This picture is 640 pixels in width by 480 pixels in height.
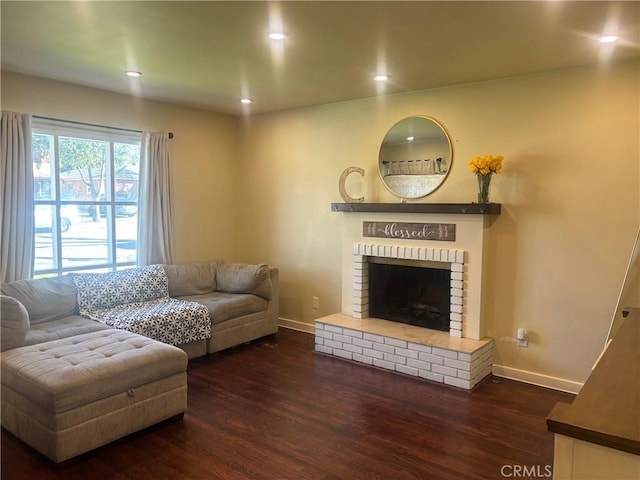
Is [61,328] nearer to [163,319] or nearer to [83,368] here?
[163,319]

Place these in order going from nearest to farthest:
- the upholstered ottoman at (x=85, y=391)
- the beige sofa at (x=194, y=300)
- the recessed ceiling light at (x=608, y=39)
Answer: the upholstered ottoman at (x=85, y=391) < the recessed ceiling light at (x=608, y=39) < the beige sofa at (x=194, y=300)

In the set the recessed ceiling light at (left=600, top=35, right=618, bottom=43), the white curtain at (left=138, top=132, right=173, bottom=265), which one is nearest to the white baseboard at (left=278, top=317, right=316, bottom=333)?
the white curtain at (left=138, top=132, right=173, bottom=265)

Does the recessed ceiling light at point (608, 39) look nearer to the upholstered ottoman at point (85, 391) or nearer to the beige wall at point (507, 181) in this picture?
the beige wall at point (507, 181)

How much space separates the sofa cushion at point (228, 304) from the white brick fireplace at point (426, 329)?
2.26 ft

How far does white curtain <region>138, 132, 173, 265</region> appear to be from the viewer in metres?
4.73

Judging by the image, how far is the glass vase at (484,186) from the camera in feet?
12.2

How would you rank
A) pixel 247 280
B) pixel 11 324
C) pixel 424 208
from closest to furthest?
pixel 11 324 → pixel 424 208 → pixel 247 280

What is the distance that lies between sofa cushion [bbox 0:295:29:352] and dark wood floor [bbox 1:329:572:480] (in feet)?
1.82

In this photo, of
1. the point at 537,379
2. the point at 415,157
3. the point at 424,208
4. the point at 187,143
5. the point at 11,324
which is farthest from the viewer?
the point at 187,143

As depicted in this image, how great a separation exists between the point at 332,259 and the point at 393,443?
243 cm

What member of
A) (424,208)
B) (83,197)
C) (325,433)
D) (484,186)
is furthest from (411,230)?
(83,197)

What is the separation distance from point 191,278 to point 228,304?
668 millimetres

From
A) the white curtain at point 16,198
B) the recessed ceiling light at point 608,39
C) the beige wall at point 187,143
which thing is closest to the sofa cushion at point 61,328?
→ the white curtain at point 16,198

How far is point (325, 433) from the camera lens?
9.47ft
